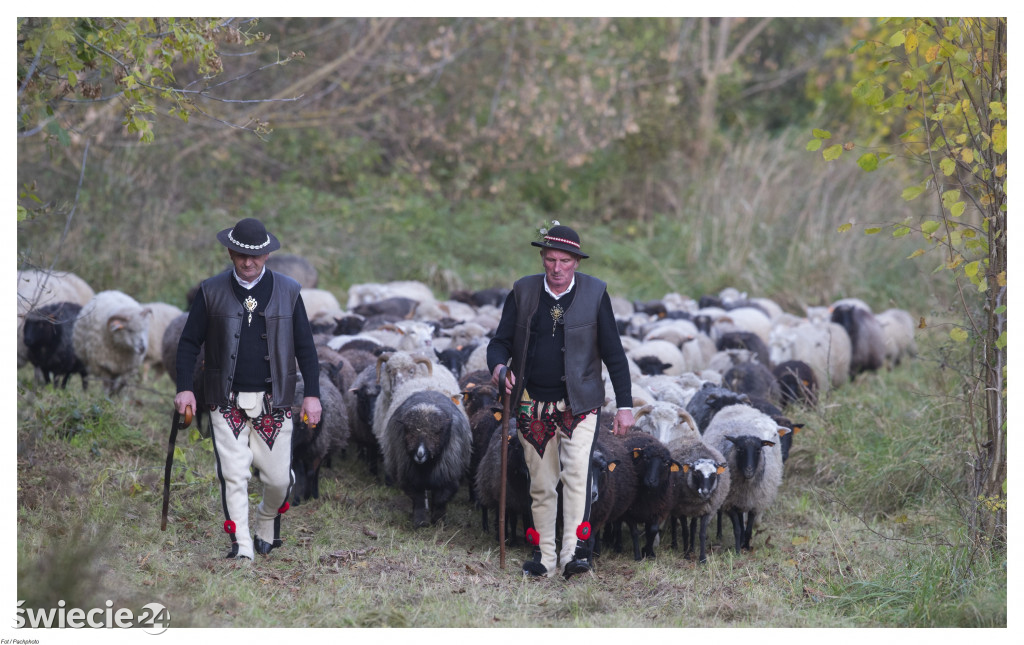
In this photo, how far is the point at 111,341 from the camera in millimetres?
10445

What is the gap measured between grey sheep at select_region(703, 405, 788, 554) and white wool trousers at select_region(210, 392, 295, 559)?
3260 millimetres

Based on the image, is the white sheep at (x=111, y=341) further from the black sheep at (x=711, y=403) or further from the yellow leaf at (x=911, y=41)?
the yellow leaf at (x=911, y=41)

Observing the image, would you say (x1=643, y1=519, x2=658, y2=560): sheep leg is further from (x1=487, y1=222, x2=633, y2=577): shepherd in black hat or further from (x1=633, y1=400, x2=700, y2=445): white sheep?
(x1=487, y1=222, x2=633, y2=577): shepherd in black hat

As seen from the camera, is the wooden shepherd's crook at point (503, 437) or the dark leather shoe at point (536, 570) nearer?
the wooden shepherd's crook at point (503, 437)

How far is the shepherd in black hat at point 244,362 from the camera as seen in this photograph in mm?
5656

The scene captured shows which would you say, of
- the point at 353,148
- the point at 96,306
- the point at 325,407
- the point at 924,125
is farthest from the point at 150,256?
the point at 924,125

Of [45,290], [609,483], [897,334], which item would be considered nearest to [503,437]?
[609,483]

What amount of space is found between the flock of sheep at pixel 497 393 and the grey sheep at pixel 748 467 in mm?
15

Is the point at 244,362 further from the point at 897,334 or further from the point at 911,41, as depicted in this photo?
the point at 897,334

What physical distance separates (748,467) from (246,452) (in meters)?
3.50

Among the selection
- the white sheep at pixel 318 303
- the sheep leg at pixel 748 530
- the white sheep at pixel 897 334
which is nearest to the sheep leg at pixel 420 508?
the sheep leg at pixel 748 530

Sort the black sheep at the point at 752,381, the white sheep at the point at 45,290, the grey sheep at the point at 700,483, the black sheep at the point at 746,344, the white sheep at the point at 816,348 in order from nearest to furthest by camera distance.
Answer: the grey sheep at the point at 700,483, the black sheep at the point at 752,381, the white sheep at the point at 45,290, the black sheep at the point at 746,344, the white sheep at the point at 816,348

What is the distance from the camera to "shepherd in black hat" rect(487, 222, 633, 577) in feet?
19.3

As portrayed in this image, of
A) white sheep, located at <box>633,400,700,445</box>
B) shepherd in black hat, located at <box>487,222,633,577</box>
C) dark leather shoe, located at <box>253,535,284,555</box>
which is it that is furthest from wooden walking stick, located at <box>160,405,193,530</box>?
white sheep, located at <box>633,400,700,445</box>
